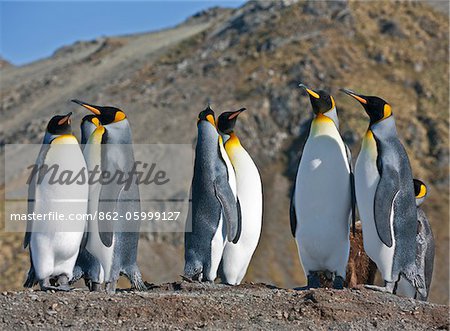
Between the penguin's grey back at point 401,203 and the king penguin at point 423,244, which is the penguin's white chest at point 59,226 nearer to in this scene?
the penguin's grey back at point 401,203

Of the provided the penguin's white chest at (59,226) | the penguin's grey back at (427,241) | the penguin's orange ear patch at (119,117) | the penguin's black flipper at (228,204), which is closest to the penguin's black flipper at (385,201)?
the penguin's grey back at (427,241)

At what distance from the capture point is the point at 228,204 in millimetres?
9938

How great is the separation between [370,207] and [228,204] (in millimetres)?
1721

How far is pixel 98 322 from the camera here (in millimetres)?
7453

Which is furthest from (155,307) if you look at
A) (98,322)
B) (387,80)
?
(387,80)

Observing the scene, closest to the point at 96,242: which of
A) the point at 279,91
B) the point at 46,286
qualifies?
the point at 46,286

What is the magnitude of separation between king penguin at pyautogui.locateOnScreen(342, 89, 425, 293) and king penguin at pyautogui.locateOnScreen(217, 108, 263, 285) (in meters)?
1.75

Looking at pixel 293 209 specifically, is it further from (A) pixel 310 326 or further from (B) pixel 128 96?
(B) pixel 128 96

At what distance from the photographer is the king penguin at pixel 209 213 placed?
984 centimetres

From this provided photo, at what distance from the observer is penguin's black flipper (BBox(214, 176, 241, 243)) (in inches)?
391

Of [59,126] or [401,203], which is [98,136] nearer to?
[59,126]

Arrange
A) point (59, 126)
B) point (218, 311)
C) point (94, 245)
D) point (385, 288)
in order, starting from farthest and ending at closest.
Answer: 1. point (59, 126)
2. point (94, 245)
3. point (385, 288)
4. point (218, 311)

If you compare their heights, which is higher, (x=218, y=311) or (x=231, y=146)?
(x=231, y=146)

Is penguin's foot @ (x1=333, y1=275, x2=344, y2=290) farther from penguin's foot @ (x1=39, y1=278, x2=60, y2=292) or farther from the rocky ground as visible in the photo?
penguin's foot @ (x1=39, y1=278, x2=60, y2=292)
